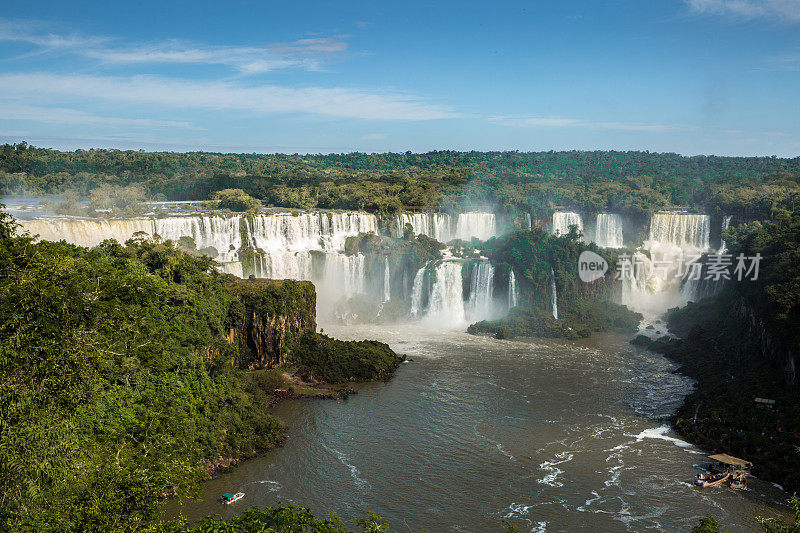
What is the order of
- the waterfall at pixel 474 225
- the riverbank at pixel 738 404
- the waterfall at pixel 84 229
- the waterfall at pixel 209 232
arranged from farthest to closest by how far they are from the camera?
1. the waterfall at pixel 474 225
2. the waterfall at pixel 209 232
3. the waterfall at pixel 84 229
4. the riverbank at pixel 738 404

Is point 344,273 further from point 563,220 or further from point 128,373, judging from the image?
point 128,373

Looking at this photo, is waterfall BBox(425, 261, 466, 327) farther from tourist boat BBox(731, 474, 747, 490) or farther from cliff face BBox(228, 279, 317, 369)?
tourist boat BBox(731, 474, 747, 490)

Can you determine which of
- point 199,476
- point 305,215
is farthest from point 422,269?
point 199,476

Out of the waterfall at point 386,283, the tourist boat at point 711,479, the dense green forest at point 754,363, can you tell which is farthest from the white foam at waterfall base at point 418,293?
the tourist boat at point 711,479

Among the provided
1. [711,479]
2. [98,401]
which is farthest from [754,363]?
[98,401]

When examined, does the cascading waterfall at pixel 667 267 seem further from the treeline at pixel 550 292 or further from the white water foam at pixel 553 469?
the white water foam at pixel 553 469

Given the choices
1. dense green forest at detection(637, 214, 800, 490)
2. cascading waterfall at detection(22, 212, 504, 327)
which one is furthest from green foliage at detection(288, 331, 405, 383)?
dense green forest at detection(637, 214, 800, 490)
